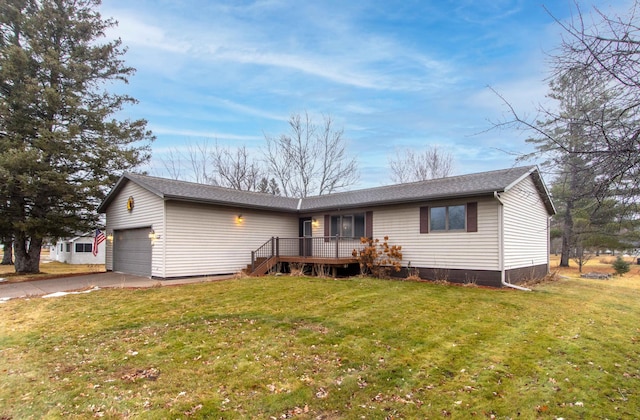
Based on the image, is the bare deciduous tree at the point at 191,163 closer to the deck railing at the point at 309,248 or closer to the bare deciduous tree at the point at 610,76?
the deck railing at the point at 309,248

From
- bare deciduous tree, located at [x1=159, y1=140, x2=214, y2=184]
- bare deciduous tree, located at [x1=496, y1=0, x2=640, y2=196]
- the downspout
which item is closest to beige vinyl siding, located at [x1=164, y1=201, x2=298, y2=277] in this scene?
the downspout

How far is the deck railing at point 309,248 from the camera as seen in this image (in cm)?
1456

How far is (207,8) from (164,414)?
1312cm

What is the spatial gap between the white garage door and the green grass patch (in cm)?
531

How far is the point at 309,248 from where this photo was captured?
16.2m

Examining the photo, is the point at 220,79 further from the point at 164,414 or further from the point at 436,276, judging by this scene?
the point at 164,414

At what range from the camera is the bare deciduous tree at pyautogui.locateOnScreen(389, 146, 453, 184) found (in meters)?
28.7

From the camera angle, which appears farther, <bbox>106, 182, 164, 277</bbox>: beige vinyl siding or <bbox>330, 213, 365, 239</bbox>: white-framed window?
<bbox>330, 213, 365, 239</bbox>: white-framed window

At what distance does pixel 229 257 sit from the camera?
14492 mm

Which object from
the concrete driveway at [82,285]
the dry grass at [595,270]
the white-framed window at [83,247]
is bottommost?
the dry grass at [595,270]

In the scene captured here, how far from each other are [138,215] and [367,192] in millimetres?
10072

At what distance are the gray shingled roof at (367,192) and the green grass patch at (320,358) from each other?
4.17 meters

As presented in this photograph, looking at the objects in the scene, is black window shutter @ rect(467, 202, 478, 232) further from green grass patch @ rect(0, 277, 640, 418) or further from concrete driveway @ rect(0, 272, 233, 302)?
concrete driveway @ rect(0, 272, 233, 302)

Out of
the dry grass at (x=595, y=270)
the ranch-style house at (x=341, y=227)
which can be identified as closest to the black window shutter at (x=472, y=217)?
the ranch-style house at (x=341, y=227)
